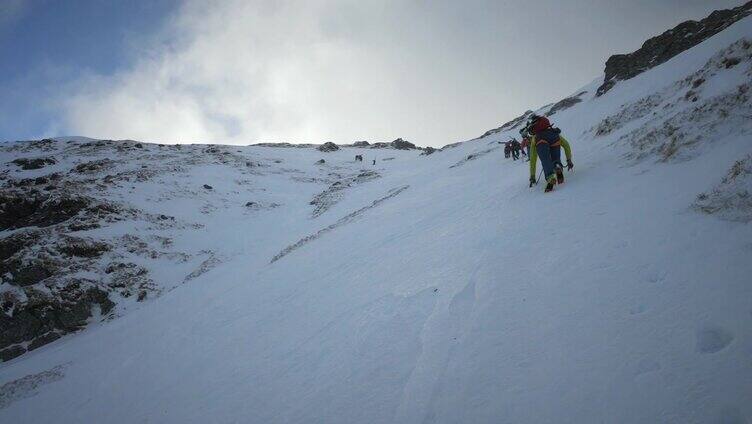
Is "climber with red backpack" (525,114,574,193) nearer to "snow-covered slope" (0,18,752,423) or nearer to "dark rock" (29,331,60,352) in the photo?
"snow-covered slope" (0,18,752,423)

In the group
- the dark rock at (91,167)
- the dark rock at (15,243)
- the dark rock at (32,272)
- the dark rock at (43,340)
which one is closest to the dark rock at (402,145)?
the dark rock at (91,167)

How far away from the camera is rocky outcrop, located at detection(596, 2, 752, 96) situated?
2436 cm

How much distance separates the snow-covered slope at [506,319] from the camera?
257 cm

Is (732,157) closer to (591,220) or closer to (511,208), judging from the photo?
(591,220)

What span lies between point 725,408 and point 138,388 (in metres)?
7.68

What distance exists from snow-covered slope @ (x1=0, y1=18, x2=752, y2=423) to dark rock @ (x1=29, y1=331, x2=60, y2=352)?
179 inches

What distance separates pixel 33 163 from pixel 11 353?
1398 inches

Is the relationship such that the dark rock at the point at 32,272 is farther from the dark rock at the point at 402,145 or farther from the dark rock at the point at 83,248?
the dark rock at the point at 402,145

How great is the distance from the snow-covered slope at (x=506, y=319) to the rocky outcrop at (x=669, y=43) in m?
19.0

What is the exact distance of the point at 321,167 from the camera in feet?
157

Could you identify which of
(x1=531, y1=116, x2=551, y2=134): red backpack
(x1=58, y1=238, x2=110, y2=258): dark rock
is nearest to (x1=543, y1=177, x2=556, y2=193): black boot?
(x1=531, y1=116, x2=551, y2=134): red backpack

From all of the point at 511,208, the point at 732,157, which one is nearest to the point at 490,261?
the point at 511,208

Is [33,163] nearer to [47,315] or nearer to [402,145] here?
[47,315]

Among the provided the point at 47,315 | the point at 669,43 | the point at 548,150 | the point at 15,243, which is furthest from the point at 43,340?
the point at 669,43
